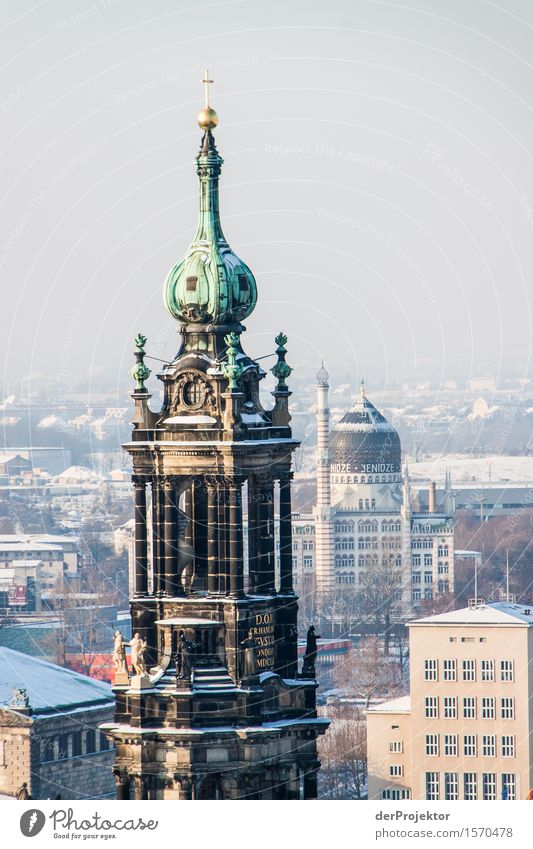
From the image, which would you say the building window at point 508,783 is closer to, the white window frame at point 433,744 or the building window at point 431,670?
the white window frame at point 433,744

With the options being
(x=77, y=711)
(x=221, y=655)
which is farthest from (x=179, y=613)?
(x=77, y=711)

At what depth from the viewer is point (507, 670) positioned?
562ft

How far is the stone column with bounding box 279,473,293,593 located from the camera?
80562 mm

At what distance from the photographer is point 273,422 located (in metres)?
80.7

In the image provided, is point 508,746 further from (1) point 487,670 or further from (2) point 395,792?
(2) point 395,792

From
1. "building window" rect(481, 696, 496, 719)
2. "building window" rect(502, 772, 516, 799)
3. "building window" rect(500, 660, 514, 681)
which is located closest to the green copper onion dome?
"building window" rect(502, 772, 516, 799)

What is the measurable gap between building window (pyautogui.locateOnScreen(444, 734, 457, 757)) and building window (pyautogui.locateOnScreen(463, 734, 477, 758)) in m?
0.42

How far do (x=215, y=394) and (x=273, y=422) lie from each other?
66.6 inches

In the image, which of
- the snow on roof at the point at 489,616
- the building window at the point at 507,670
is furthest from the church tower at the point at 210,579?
the snow on roof at the point at 489,616

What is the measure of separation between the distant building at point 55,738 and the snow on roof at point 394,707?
79.7 feet

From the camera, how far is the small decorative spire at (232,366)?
259ft

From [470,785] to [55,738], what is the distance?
28697mm

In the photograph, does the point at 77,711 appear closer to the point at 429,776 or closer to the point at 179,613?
the point at 429,776

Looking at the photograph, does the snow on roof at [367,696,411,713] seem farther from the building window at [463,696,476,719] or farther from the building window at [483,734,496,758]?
the building window at [483,734,496,758]
